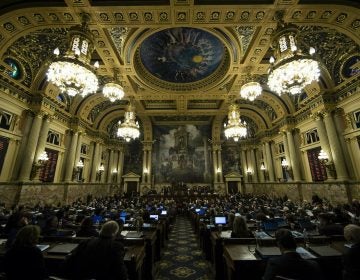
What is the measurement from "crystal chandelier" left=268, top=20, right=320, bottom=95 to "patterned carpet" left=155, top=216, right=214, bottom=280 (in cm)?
712

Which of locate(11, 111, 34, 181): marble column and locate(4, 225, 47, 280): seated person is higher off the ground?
locate(11, 111, 34, 181): marble column

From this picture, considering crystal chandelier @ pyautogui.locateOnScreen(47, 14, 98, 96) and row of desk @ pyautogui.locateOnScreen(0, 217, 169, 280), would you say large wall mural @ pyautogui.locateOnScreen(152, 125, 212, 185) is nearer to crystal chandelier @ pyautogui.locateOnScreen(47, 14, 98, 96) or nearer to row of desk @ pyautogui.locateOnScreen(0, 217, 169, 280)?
crystal chandelier @ pyautogui.locateOnScreen(47, 14, 98, 96)

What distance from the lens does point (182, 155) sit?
23.9 meters

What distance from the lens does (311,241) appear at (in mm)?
3492

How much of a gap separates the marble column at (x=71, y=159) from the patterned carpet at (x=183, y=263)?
459 inches

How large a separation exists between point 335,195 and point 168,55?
14.3 meters

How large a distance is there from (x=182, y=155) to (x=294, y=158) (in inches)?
499

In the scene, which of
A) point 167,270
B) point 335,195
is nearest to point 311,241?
point 167,270

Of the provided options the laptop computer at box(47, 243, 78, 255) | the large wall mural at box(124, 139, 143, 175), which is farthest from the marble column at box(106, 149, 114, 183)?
the laptop computer at box(47, 243, 78, 255)

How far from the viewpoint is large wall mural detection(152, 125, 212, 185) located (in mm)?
23234

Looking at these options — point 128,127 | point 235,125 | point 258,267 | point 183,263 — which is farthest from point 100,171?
point 258,267

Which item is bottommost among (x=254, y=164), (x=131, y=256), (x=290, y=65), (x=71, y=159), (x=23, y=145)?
(x=131, y=256)

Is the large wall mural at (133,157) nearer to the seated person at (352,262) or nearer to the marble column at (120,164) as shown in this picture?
the marble column at (120,164)

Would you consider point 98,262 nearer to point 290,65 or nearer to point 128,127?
point 290,65
